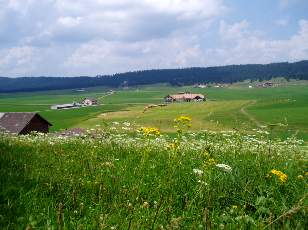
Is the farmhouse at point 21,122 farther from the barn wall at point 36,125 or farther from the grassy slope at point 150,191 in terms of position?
the grassy slope at point 150,191

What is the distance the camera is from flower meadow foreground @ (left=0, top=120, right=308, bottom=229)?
4613 mm

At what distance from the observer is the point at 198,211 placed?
505 cm

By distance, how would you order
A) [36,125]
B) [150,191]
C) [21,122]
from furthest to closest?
1. [36,125]
2. [21,122]
3. [150,191]

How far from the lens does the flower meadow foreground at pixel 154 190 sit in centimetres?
461

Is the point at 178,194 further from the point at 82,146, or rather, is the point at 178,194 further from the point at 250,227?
the point at 82,146

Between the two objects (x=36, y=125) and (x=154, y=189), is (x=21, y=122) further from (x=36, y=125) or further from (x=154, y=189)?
(x=154, y=189)

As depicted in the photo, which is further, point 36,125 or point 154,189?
point 36,125

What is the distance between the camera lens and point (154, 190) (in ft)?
19.2

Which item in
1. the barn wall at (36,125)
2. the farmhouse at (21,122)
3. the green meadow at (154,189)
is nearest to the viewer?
the green meadow at (154,189)

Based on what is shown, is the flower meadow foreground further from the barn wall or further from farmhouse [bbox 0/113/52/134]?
the barn wall

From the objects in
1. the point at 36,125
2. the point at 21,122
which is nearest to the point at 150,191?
the point at 21,122

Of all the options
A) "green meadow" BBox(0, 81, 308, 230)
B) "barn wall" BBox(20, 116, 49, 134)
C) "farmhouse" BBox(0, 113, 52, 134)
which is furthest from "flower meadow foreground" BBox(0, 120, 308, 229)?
"barn wall" BBox(20, 116, 49, 134)

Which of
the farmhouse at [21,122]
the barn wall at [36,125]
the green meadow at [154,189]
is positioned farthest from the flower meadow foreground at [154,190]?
the barn wall at [36,125]

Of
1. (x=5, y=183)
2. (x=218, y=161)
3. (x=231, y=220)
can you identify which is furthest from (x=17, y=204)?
(x=218, y=161)
